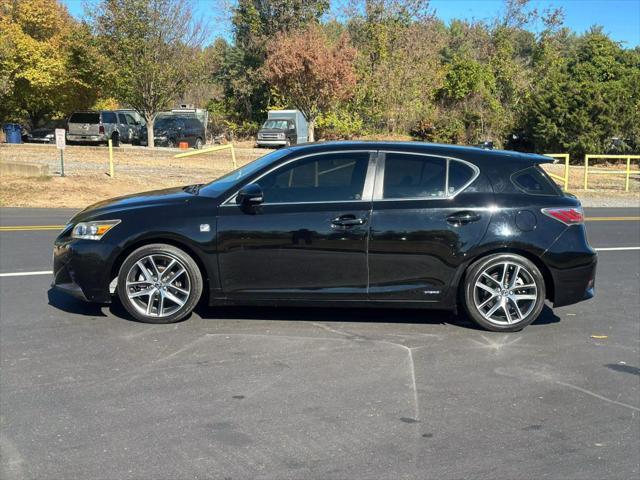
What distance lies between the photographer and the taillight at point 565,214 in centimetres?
624

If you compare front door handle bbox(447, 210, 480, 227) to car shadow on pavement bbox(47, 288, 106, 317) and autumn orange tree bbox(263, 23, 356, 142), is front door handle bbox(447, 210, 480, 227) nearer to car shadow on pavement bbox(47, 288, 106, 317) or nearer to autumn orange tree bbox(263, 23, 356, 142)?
car shadow on pavement bbox(47, 288, 106, 317)

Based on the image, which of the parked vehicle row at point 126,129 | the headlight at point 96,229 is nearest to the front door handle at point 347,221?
the headlight at point 96,229

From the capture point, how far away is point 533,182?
6367 mm

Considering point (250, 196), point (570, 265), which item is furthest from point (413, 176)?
point (570, 265)

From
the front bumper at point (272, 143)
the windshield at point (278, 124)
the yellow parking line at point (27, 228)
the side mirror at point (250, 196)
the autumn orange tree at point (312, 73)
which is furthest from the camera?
the windshield at point (278, 124)

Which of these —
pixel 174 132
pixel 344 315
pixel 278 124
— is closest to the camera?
pixel 344 315

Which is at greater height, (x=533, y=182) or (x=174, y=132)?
(x=174, y=132)

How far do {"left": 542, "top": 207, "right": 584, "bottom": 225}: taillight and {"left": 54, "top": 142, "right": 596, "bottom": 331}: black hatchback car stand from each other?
0.4 inches

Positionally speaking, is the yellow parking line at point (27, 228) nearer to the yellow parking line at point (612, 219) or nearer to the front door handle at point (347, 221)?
the front door handle at point (347, 221)

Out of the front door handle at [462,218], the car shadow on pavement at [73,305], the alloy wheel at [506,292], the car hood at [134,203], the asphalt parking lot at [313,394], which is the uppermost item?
the car hood at [134,203]

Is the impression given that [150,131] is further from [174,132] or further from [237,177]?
[237,177]

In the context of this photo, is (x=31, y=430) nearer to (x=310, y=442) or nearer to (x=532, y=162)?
(x=310, y=442)

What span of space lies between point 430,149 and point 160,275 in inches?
103

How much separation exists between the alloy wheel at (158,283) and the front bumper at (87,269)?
0.70 ft
